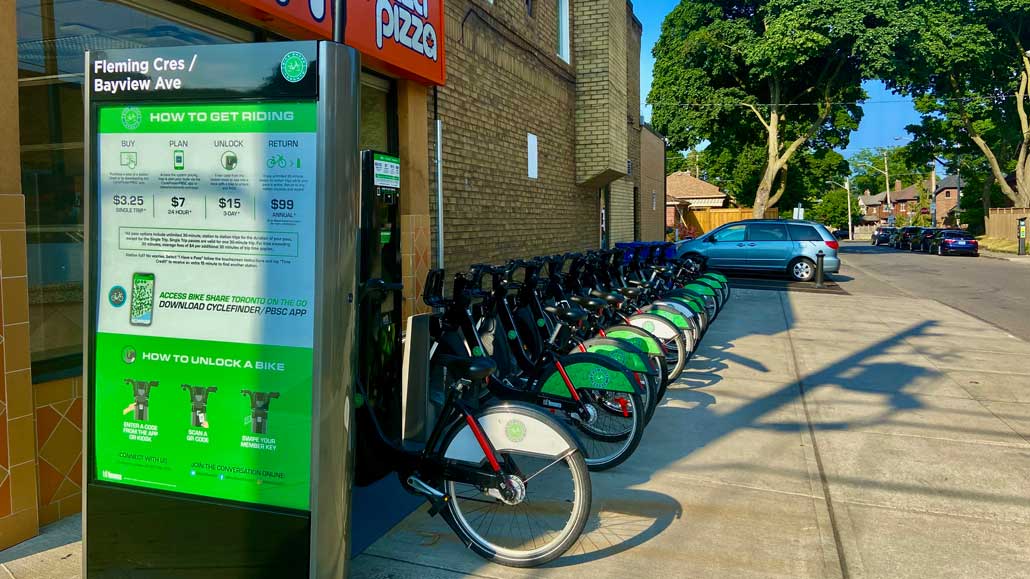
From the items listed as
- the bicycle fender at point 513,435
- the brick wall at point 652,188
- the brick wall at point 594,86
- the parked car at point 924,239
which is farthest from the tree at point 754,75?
the bicycle fender at point 513,435

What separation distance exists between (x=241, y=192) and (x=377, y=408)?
1661 mm

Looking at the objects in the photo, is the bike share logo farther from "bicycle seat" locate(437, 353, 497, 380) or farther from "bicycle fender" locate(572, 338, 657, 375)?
"bicycle seat" locate(437, 353, 497, 380)

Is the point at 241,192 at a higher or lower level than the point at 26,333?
higher

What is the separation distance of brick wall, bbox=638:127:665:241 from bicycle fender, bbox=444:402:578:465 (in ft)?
59.8

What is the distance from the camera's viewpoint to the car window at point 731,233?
19.0m

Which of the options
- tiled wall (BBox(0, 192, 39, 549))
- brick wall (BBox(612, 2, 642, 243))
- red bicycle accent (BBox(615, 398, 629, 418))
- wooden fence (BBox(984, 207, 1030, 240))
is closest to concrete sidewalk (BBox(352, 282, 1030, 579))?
red bicycle accent (BBox(615, 398, 629, 418))

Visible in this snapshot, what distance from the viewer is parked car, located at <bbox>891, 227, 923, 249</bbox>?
42228mm

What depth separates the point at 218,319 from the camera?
273 cm

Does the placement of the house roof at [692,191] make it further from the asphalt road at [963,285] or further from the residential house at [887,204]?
the residential house at [887,204]

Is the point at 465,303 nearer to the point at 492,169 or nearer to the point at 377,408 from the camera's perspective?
the point at 377,408

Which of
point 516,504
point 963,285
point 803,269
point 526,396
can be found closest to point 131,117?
point 516,504

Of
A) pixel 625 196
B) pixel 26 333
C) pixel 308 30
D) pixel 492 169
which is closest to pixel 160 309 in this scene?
pixel 26 333

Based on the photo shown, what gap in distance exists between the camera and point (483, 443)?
130 inches

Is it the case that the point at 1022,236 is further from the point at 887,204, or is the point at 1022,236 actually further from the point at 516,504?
the point at 887,204
